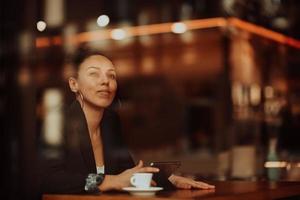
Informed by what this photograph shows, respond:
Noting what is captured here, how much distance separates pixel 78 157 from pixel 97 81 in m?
0.27

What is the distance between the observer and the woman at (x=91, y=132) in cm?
A: 212

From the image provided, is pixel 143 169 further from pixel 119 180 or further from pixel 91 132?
pixel 91 132

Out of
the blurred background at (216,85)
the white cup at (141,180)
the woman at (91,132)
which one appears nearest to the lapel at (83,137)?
the woman at (91,132)

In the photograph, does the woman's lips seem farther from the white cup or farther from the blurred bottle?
the blurred bottle

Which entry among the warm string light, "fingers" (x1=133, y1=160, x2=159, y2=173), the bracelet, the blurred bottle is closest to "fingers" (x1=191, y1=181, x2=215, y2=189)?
"fingers" (x1=133, y1=160, x2=159, y2=173)

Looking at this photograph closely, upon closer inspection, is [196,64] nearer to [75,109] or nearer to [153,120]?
[153,120]

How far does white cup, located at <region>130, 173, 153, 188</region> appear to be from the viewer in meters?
1.95

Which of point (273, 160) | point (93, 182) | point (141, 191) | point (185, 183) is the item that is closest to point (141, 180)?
point (141, 191)

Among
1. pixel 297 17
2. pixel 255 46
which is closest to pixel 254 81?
pixel 255 46

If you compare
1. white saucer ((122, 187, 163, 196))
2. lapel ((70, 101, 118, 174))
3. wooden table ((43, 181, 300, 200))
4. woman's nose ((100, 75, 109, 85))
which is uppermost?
woman's nose ((100, 75, 109, 85))

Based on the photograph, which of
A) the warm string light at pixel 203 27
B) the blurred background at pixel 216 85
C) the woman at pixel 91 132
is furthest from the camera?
the warm string light at pixel 203 27

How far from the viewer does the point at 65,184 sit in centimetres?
207

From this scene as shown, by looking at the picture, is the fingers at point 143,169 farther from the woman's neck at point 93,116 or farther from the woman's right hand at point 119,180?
the woman's neck at point 93,116

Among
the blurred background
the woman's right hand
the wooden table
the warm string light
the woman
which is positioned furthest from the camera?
the warm string light
